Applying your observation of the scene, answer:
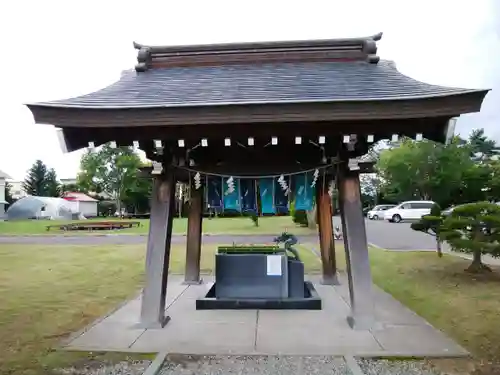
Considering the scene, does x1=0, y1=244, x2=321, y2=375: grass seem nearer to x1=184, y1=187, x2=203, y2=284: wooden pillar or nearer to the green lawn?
the green lawn

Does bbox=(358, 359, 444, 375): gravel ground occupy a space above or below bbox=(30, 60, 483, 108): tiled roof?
below

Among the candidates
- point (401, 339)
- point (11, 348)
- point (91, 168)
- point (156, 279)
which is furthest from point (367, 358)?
point (91, 168)

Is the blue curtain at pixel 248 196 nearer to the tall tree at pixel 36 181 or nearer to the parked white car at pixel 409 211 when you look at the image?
the parked white car at pixel 409 211

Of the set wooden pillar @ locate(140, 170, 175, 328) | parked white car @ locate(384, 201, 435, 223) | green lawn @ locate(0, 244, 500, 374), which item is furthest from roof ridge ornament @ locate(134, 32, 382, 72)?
parked white car @ locate(384, 201, 435, 223)

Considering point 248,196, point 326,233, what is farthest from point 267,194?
point 326,233

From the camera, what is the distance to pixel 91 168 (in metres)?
50.6

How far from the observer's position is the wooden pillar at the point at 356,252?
608 cm

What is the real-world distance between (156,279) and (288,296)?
250 cm

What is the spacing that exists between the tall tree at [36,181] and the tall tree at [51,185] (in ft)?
1.42

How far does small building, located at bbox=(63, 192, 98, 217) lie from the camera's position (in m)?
50.7

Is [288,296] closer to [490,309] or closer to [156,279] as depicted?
[156,279]

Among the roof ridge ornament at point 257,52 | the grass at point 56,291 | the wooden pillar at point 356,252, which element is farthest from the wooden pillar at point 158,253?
the wooden pillar at point 356,252

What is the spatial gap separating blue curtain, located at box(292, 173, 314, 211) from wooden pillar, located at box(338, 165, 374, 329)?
2.32 ft

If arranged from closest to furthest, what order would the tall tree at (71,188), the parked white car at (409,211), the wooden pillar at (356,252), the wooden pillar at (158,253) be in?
the wooden pillar at (356,252)
the wooden pillar at (158,253)
the parked white car at (409,211)
the tall tree at (71,188)
